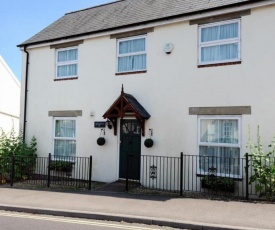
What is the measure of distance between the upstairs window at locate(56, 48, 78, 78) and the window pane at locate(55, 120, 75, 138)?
1890mm

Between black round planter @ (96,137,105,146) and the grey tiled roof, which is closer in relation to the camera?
the grey tiled roof

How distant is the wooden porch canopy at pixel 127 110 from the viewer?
32.6 feet

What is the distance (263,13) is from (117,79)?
5239 mm

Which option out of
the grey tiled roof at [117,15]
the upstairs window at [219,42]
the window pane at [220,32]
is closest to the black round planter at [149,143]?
the upstairs window at [219,42]

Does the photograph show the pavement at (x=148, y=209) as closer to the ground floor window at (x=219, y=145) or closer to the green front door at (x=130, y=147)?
the ground floor window at (x=219, y=145)

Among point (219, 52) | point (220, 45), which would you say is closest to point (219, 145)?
point (219, 52)

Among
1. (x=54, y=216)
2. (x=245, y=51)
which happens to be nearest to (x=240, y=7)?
(x=245, y=51)

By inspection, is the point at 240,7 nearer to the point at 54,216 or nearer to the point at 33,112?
the point at 54,216

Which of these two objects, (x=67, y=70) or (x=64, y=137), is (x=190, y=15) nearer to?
(x=67, y=70)

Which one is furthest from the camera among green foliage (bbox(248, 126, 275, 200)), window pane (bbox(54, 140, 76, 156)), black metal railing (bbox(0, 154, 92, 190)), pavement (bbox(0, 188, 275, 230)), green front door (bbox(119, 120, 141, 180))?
window pane (bbox(54, 140, 76, 156))

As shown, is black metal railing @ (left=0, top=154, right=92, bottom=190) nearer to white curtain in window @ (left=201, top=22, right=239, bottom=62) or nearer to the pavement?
the pavement

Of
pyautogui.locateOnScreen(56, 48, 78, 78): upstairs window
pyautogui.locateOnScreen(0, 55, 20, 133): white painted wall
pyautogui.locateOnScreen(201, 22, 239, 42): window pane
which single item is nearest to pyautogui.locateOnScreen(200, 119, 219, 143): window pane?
pyautogui.locateOnScreen(201, 22, 239, 42): window pane

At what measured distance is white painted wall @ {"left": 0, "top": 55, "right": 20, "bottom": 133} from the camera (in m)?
19.5

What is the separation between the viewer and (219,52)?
9391mm
